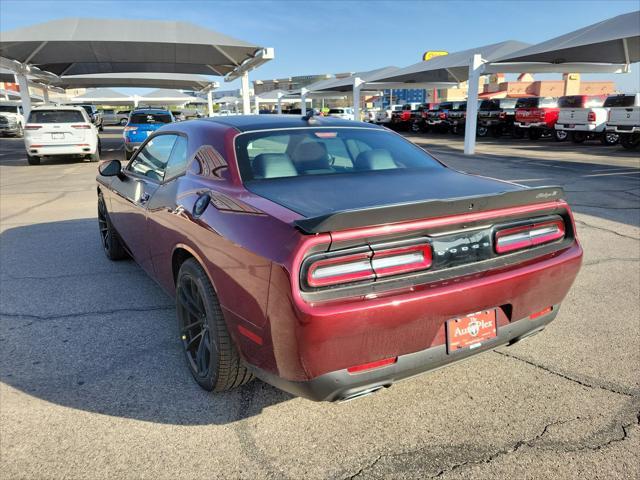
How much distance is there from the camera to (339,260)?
2070 mm

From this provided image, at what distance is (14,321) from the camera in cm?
386

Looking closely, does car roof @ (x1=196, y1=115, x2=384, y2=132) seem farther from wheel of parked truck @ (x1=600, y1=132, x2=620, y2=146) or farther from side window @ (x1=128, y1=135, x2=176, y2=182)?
wheel of parked truck @ (x1=600, y1=132, x2=620, y2=146)

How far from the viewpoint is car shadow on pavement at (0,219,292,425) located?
2773 millimetres

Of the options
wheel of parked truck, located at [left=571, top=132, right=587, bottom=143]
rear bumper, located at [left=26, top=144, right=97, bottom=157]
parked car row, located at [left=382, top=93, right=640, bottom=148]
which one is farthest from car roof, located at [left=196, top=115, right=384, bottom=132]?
wheel of parked truck, located at [left=571, top=132, right=587, bottom=143]

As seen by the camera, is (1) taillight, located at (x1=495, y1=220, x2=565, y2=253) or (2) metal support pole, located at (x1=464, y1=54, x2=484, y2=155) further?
(2) metal support pole, located at (x1=464, y1=54, x2=484, y2=155)

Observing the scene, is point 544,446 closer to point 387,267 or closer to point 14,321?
point 387,267

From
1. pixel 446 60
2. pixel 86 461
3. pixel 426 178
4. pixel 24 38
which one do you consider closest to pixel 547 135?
pixel 446 60

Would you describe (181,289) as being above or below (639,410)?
above

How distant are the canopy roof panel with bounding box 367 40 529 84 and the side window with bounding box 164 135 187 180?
16698mm

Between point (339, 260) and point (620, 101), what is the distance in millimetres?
21638

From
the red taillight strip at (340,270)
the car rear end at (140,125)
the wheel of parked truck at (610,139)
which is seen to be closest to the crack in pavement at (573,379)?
the red taillight strip at (340,270)

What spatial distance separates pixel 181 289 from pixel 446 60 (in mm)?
21504

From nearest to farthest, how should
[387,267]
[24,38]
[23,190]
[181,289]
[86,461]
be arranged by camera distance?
[387,267] < [86,461] < [181,289] < [23,190] < [24,38]

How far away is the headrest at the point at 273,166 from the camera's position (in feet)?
9.59
